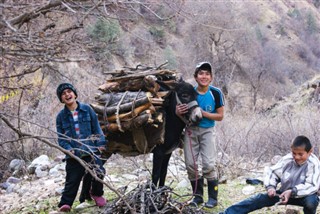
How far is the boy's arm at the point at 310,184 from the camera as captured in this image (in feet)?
12.9

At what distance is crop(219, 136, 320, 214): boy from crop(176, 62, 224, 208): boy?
23.5 inches

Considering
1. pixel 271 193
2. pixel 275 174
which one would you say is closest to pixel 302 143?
pixel 275 174

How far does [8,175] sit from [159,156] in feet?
16.3

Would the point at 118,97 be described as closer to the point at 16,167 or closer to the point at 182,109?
the point at 182,109

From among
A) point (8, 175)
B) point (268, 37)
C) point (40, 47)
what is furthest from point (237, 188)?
point (268, 37)

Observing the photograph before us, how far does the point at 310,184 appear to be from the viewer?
395 cm

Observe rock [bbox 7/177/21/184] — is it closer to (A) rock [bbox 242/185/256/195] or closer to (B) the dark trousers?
(B) the dark trousers

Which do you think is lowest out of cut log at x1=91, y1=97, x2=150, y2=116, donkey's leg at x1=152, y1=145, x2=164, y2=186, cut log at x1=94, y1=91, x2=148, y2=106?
donkey's leg at x1=152, y1=145, x2=164, y2=186

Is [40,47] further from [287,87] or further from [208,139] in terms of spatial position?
[287,87]

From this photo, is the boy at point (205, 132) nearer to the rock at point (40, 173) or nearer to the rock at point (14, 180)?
the rock at point (40, 173)

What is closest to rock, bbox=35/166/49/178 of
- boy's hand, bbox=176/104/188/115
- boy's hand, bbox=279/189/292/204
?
boy's hand, bbox=176/104/188/115

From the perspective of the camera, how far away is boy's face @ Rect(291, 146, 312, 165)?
3.98 m

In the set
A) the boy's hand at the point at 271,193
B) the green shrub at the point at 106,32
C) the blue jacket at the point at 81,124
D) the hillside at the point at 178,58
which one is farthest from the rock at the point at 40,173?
the boy's hand at the point at 271,193

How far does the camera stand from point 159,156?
15.3ft
